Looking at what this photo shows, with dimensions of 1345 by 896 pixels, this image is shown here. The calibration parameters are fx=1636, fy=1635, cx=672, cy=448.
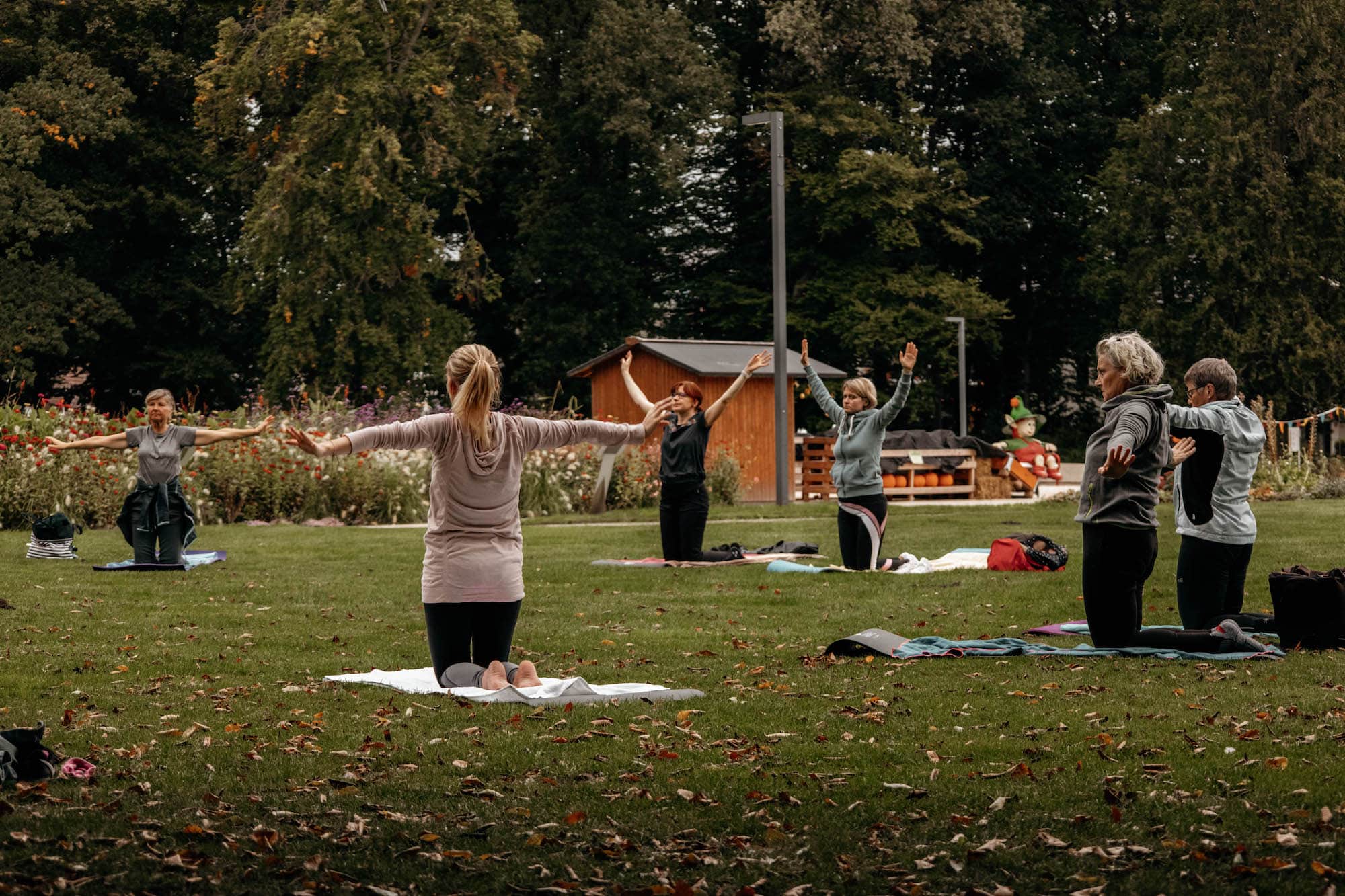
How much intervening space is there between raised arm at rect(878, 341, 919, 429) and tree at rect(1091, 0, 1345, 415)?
32.9 m

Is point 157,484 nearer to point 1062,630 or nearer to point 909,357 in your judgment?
point 909,357

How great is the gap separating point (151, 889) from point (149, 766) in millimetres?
1765

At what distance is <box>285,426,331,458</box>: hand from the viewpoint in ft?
24.2

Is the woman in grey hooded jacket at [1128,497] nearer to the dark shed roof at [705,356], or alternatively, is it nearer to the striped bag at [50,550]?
the striped bag at [50,550]

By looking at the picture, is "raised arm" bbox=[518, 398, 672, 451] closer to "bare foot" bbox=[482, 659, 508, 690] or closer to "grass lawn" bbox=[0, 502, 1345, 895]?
"bare foot" bbox=[482, 659, 508, 690]

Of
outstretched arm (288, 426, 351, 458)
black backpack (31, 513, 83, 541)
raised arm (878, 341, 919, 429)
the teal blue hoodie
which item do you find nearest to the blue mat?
outstretched arm (288, 426, 351, 458)

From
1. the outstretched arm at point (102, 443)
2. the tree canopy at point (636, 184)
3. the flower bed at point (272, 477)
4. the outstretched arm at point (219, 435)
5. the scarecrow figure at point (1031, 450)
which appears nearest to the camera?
the outstretched arm at point (219, 435)

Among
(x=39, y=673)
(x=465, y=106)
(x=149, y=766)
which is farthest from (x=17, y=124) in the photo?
(x=149, y=766)

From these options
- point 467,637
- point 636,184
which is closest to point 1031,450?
point 636,184

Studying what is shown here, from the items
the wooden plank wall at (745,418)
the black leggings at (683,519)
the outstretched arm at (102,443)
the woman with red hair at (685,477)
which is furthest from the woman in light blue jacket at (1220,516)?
the wooden plank wall at (745,418)

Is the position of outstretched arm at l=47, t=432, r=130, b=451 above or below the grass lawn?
above

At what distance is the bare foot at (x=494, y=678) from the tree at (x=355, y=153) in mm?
28466

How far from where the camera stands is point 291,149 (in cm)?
3675

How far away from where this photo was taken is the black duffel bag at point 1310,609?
A: 9.91 metres
